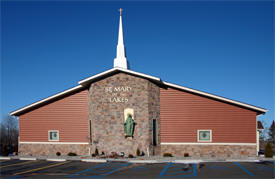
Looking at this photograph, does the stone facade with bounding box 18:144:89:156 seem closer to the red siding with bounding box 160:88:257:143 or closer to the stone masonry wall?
the stone masonry wall

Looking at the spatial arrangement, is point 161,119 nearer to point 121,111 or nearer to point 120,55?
point 121,111

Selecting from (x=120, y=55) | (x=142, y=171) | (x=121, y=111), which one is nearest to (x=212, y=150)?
(x=121, y=111)

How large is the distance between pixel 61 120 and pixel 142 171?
38.8 ft

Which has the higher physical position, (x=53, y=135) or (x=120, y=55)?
(x=120, y=55)

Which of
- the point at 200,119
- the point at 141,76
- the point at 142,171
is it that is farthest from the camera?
the point at 200,119

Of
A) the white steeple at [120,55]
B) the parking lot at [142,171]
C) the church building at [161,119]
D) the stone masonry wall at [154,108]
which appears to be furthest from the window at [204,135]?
the white steeple at [120,55]

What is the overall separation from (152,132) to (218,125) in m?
5.18

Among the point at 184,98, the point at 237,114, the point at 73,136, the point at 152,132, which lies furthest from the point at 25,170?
the point at 237,114

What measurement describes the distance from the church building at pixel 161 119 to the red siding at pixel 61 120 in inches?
37.4

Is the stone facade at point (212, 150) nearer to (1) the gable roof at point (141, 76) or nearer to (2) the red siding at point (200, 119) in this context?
(2) the red siding at point (200, 119)

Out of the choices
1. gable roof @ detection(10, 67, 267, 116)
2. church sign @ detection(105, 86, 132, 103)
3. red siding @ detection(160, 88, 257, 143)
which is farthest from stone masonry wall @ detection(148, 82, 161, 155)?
church sign @ detection(105, 86, 132, 103)

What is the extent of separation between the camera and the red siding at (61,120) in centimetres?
2425

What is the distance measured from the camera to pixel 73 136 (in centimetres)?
2425

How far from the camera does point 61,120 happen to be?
24641mm
